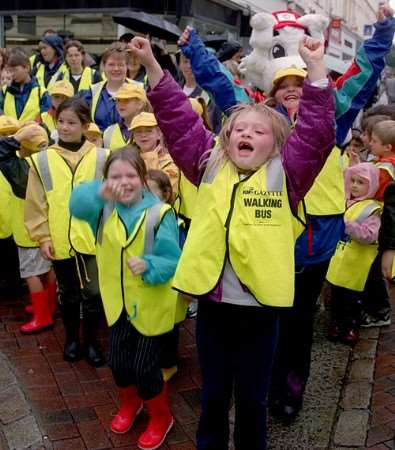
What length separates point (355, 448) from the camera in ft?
10.7

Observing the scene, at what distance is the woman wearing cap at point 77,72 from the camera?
722 cm

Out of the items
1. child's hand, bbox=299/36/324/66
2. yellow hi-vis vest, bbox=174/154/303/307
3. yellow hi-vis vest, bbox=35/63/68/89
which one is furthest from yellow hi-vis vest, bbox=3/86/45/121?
child's hand, bbox=299/36/324/66

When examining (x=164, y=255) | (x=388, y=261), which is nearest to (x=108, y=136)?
(x=164, y=255)

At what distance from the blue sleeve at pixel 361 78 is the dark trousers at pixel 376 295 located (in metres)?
2.12

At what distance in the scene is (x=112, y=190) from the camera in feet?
10.1

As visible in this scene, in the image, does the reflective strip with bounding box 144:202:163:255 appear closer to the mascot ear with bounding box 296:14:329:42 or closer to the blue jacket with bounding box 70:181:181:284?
the blue jacket with bounding box 70:181:181:284

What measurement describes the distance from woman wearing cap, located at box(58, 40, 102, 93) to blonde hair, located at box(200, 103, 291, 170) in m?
4.86

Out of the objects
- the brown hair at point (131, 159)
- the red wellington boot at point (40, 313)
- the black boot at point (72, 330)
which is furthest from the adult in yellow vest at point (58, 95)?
the brown hair at point (131, 159)

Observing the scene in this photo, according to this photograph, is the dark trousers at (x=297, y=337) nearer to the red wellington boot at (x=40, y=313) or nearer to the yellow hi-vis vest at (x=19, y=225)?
the red wellington boot at (x=40, y=313)

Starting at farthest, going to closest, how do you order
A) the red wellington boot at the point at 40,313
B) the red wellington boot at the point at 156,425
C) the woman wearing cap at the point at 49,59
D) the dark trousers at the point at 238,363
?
the woman wearing cap at the point at 49,59 < the red wellington boot at the point at 40,313 < the red wellington boot at the point at 156,425 < the dark trousers at the point at 238,363

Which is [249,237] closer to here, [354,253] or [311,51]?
[311,51]

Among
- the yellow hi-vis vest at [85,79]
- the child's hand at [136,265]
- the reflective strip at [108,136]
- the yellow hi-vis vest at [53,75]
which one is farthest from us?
the yellow hi-vis vest at [53,75]

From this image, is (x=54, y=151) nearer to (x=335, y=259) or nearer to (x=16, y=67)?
(x=335, y=259)

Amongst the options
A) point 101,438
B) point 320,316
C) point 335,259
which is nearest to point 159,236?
point 101,438
